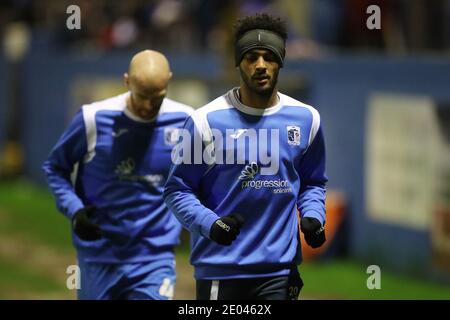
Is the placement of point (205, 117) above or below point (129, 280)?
above

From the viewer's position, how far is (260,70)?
21.1 ft

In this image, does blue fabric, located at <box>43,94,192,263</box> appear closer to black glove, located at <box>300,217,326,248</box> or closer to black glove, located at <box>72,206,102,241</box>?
black glove, located at <box>72,206,102,241</box>

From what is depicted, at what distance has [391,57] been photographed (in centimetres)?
1527

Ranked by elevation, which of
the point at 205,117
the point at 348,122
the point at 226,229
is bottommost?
the point at 226,229

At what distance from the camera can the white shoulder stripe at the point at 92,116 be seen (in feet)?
26.5

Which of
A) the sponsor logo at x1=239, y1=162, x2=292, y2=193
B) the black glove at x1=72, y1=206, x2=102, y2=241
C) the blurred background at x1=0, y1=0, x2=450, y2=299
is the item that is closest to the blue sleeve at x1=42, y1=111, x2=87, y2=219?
the black glove at x1=72, y1=206, x2=102, y2=241

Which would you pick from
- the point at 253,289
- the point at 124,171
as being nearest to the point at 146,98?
the point at 124,171

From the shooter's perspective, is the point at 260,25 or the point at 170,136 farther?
the point at 170,136

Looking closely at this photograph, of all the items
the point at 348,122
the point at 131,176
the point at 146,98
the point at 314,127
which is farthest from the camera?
the point at 348,122

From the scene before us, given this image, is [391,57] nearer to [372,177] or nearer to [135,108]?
[372,177]

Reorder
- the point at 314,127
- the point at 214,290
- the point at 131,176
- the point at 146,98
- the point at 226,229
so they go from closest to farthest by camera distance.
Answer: the point at 226,229, the point at 214,290, the point at 314,127, the point at 146,98, the point at 131,176

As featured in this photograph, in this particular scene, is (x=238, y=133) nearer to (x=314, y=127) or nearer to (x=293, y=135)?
(x=293, y=135)

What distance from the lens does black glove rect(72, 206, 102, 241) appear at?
7.72 m

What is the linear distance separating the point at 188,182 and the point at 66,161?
1.71 meters
